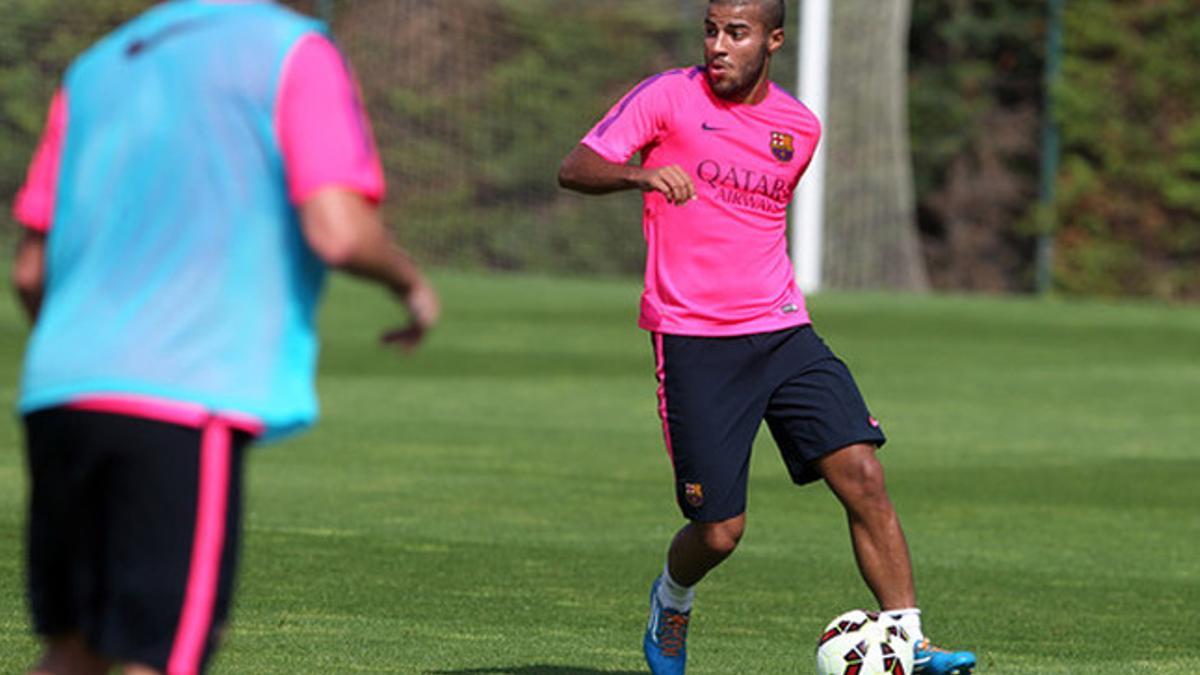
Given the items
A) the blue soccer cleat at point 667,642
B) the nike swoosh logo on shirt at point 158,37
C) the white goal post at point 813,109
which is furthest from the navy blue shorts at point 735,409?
the white goal post at point 813,109

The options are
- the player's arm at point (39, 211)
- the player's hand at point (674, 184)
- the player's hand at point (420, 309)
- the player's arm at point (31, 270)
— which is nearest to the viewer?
the player's hand at point (420, 309)

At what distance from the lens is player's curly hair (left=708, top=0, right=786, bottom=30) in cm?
750

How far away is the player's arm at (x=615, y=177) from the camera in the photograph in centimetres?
661

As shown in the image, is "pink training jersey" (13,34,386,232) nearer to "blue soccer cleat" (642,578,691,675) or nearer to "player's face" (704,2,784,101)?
"player's face" (704,2,784,101)

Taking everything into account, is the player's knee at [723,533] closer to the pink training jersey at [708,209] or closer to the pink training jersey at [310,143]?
the pink training jersey at [708,209]

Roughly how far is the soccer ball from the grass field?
453mm

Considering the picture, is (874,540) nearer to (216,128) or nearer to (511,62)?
(216,128)

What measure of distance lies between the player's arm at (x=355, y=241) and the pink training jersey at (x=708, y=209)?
2964 mm

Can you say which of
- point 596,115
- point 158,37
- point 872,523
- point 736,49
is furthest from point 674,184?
point 596,115

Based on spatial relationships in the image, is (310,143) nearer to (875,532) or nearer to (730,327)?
(730,327)

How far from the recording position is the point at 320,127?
170 inches

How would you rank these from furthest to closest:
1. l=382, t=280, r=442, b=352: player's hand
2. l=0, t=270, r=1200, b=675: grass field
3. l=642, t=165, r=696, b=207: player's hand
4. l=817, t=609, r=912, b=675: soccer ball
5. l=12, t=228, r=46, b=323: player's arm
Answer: l=0, t=270, r=1200, b=675: grass field → l=817, t=609, r=912, b=675: soccer ball → l=642, t=165, r=696, b=207: player's hand → l=12, t=228, r=46, b=323: player's arm → l=382, t=280, r=442, b=352: player's hand

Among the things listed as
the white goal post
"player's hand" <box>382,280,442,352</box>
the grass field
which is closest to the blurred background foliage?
the white goal post

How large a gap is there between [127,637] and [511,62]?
92.0 feet
